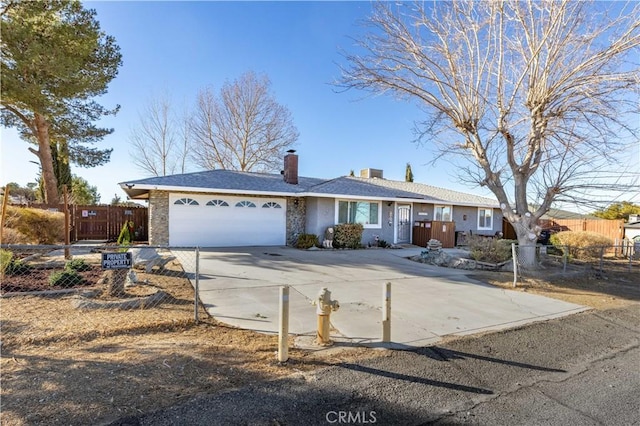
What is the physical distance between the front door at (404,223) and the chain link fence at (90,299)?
1299cm

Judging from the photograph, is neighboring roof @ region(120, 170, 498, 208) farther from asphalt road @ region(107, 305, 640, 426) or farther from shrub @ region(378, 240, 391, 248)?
asphalt road @ region(107, 305, 640, 426)

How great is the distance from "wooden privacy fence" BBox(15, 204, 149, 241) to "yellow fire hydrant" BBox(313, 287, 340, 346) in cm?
1682

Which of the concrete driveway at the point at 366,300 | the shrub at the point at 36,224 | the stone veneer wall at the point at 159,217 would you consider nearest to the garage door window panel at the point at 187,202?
the stone veneer wall at the point at 159,217

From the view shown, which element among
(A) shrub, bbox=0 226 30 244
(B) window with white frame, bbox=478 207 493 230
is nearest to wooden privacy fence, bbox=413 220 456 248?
(B) window with white frame, bbox=478 207 493 230

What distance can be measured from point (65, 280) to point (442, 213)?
1858cm

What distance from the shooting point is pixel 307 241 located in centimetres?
1518

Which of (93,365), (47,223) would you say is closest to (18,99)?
(47,223)

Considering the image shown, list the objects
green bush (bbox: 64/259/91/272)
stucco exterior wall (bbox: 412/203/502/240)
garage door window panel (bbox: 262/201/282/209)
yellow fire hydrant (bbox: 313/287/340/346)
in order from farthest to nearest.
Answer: stucco exterior wall (bbox: 412/203/502/240) < garage door window panel (bbox: 262/201/282/209) < green bush (bbox: 64/259/91/272) < yellow fire hydrant (bbox: 313/287/340/346)

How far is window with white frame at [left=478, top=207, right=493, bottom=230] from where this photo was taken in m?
21.1

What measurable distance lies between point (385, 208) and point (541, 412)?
48.8 feet

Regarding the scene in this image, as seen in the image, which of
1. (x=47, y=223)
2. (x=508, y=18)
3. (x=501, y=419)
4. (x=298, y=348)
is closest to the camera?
(x=501, y=419)

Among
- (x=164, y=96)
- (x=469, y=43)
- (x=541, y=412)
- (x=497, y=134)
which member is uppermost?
(x=164, y=96)

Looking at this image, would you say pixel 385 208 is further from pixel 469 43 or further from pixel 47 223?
pixel 47 223

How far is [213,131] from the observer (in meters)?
26.1
